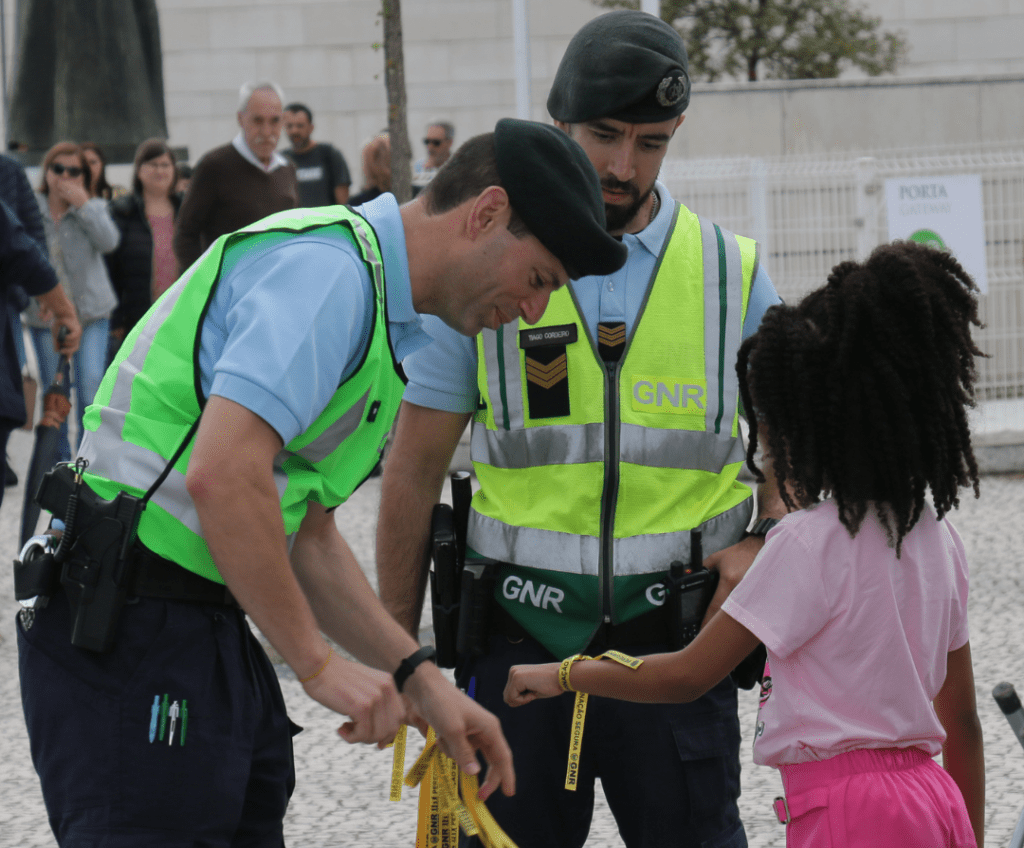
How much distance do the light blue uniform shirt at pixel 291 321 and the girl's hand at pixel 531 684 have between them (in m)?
0.63

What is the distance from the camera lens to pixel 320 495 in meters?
2.00

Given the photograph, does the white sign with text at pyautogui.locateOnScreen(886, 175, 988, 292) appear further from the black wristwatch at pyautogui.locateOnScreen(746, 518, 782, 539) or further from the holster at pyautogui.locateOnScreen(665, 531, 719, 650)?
the holster at pyautogui.locateOnScreen(665, 531, 719, 650)

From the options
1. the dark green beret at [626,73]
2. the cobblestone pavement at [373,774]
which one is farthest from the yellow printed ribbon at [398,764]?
the cobblestone pavement at [373,774]

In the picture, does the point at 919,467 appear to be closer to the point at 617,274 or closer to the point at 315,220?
the point at 617,274

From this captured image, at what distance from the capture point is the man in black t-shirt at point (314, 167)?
1087 centimetres

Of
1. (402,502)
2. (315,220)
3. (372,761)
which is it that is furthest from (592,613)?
(372,761)

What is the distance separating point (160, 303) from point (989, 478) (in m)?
7.66

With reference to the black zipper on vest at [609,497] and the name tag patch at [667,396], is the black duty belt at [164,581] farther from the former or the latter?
the name tag patch at [667,396]

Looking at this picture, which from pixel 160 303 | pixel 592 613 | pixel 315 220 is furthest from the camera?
pixel 592 613

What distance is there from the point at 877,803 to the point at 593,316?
35.2 inches

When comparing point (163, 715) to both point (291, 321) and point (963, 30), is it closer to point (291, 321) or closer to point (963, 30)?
point (291, 321)

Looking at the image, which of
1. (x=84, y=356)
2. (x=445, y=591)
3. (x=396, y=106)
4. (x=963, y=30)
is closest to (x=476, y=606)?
(x=445, y=591)

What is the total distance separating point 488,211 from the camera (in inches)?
75.6

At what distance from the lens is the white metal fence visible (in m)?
9.15
